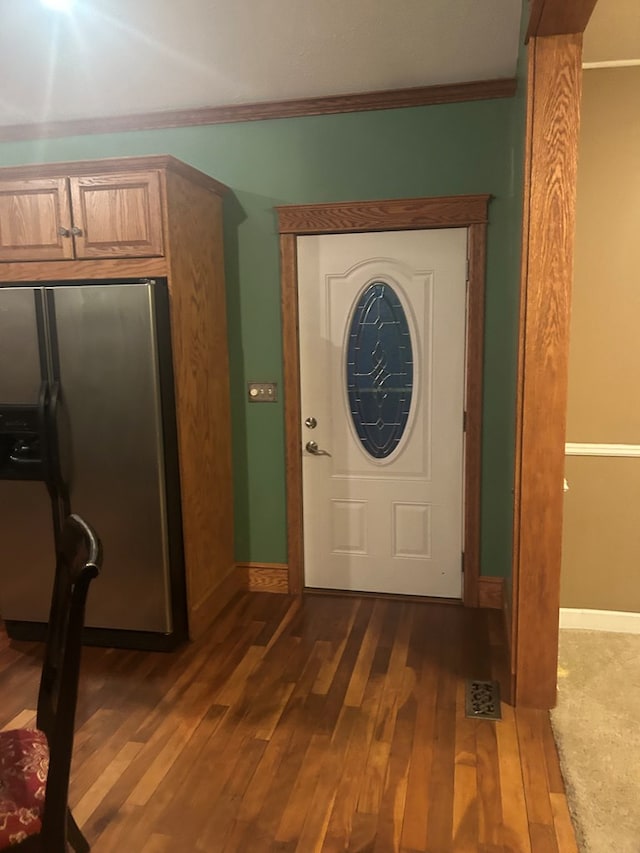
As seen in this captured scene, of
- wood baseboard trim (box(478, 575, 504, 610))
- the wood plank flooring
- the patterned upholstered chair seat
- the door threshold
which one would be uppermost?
the patterned upholstered chair seat

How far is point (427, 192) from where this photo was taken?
3.31 m

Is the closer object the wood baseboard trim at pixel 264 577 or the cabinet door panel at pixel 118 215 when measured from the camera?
the cabinet door panel at pixel 118 215

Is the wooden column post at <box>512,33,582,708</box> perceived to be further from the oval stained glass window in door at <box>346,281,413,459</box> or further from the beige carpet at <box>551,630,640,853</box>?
the oval stained glass window in door at <box>346,281,413,459</box>

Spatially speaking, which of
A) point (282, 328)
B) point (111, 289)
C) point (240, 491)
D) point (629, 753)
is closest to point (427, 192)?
point (282, 328)

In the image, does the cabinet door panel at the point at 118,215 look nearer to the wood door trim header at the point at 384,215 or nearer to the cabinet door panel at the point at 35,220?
the cabinet door panel at the point at 35,220

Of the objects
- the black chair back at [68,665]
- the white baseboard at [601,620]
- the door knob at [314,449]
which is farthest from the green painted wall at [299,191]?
the black chair back at [68,665]

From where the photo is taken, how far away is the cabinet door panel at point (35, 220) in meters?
2.97

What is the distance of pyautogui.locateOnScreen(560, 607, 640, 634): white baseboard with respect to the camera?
321 centimetres

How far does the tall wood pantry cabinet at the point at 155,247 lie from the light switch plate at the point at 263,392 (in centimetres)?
32

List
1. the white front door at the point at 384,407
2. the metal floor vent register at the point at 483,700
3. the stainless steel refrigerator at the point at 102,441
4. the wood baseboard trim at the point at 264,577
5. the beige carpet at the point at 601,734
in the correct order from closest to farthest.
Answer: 1. the beige carpet at the point at 601,734
2. the metal floor vent register at the point at 483,700
3. the stainless steel refrigerator at the point at 102,441
4. the white front door at the point at 384,407
5. the wood baseboard trim at the point at 264,577

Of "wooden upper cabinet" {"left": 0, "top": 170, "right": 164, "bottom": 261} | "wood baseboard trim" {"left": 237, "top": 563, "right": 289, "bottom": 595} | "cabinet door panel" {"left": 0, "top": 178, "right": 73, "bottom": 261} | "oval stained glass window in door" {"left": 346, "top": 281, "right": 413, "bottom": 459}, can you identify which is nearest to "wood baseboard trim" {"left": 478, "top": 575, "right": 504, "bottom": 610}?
"oval stained glass window in door" {"left": 346, "top": 281, "right": 413, "bottom": 459}

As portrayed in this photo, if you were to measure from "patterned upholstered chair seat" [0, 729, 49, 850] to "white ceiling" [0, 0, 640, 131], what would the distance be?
2430mm

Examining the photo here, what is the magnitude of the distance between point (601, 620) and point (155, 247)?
8.96 feet

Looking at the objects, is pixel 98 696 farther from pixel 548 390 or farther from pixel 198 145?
pixel 198 145
